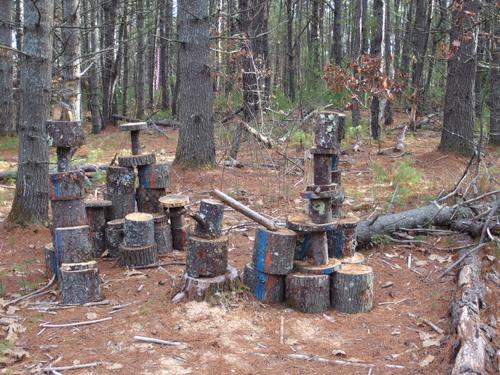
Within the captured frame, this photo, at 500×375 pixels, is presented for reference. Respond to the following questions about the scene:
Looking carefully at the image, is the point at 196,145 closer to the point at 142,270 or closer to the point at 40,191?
the point at 40,191

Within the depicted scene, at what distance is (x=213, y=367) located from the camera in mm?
3805

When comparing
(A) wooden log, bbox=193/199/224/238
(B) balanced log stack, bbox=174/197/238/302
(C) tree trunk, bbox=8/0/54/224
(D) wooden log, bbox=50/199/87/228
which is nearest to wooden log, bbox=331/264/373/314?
(B) balanced log stack, bbox=174/197/238/302

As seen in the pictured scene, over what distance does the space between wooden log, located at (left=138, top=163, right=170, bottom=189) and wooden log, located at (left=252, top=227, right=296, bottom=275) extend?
1639 millimetres

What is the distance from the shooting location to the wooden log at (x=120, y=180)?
5.88 metres

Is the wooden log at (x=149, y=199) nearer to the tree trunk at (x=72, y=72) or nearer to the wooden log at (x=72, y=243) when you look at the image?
the wooden log at (x=72, y=243)

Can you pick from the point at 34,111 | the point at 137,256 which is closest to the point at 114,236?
the point at 137,256

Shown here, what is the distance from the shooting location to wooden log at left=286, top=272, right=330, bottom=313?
4.72m

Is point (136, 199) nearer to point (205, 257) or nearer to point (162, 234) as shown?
point (162, 234)

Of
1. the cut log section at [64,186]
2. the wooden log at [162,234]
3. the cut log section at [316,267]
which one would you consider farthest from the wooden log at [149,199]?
the cut log section at [316,267]

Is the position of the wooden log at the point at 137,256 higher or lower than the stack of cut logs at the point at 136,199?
lower

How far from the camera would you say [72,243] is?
477 centimetres

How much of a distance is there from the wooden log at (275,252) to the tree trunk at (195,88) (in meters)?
5.09

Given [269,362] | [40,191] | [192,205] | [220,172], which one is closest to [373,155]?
[220,172]

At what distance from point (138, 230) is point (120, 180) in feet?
2.24
